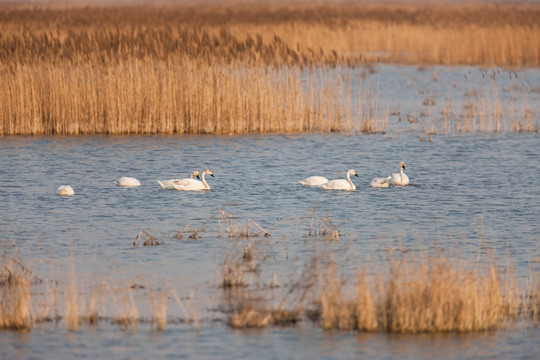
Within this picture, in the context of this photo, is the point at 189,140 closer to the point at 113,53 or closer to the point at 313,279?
the point at 113,53

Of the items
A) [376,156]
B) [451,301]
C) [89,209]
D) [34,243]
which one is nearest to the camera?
[451,301]

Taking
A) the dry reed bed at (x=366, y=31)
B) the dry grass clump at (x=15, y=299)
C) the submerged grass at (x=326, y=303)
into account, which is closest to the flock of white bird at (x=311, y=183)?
the dry grass clump at (x=15, y=299)

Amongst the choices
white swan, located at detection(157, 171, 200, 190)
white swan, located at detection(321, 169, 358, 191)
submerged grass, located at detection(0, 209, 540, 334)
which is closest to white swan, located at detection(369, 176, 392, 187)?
white swan, located at detection(321, 169, 358, 191)

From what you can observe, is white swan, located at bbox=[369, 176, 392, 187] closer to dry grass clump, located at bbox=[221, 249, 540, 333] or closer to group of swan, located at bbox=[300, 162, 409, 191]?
group of swan, located at bbox=[300, 162, 409, 191]

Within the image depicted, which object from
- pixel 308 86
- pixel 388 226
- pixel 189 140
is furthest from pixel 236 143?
pixel 388 226

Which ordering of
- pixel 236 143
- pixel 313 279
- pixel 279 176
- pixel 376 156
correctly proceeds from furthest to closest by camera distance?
1. pixel 236 143
2. pixel 376 156
3. pixel 279 176
4. pixel 313 279

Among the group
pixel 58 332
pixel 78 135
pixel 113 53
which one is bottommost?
pixel 58 332

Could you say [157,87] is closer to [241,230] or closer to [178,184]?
[178,184]

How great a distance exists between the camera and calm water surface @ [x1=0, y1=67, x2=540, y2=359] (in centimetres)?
749

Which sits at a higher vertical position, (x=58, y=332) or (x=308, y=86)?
(x=308, y=86)

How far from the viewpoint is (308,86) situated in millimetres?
21234

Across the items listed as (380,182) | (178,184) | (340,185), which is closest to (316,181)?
(340,185)

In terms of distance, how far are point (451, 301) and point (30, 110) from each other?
1443cm

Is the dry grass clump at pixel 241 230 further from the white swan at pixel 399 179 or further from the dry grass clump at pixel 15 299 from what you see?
the white swan at pixel 399 179
